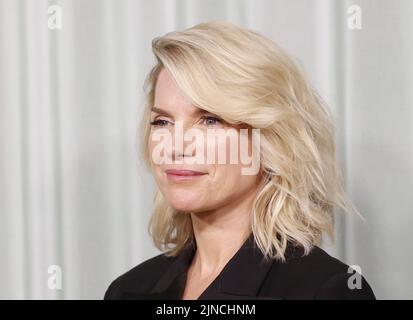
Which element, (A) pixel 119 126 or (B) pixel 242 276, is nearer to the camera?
(B) pixel 242 276

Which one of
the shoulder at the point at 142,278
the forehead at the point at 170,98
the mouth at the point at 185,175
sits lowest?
the shoulder at the point at 142,278

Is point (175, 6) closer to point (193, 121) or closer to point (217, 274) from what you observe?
point (193, 121)

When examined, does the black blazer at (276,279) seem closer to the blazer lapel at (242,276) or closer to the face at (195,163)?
the blazer lapel at (242,276)

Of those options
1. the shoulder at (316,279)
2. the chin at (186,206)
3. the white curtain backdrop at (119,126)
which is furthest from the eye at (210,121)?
→ the white curtain backdrop at (119,126)

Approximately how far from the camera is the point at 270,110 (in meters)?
1.13

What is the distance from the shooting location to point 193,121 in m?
1.14

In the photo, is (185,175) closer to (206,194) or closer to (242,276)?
(206,194)

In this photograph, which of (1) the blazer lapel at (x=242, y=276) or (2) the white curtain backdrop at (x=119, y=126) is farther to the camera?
(2) the white curtain backdrop at (x=119, y=126)

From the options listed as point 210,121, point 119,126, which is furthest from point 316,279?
point 119,126

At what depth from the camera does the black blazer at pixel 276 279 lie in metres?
1.08

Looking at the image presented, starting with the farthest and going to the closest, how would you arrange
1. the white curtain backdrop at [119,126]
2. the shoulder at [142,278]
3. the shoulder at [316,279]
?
the white curtain backdrop at [119,126] < the shoulder at [142,278] < the shoulder at [316,279]

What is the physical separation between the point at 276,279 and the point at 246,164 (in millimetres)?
205

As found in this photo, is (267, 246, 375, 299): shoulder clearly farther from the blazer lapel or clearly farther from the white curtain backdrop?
the white curtain backdrop
